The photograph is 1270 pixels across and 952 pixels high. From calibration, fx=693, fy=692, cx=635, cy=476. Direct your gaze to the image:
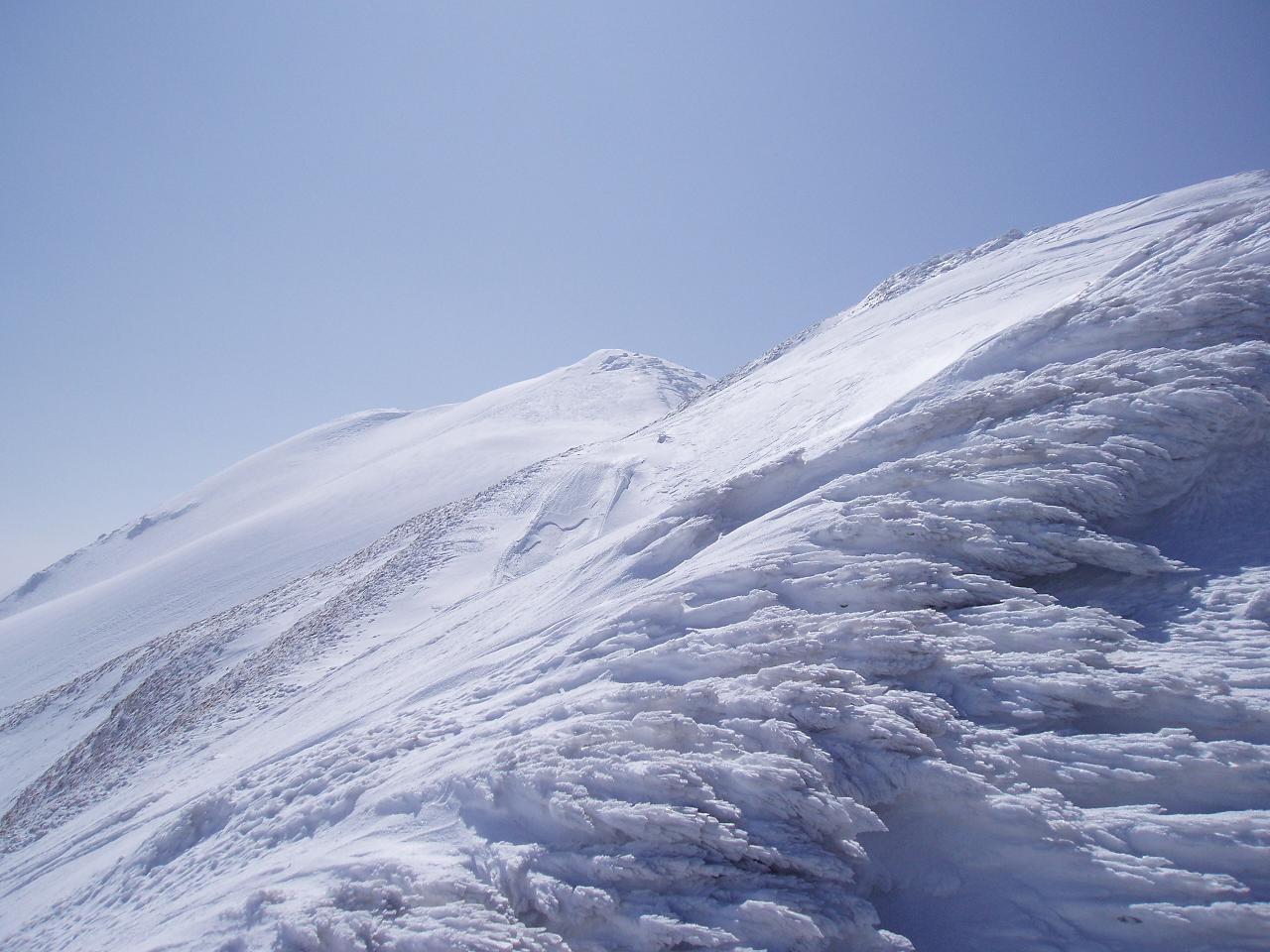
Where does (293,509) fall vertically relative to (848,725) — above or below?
above

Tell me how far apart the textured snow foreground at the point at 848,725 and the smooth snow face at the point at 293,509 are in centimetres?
2175

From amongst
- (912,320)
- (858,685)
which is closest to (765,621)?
(858,685)

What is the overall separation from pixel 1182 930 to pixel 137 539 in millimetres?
75455

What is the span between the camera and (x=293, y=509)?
45656mm

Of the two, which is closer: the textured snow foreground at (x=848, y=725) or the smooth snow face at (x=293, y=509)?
the textured snow foreground at (x=848, y=725)

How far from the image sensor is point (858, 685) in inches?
249

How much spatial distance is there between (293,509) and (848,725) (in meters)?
46.6

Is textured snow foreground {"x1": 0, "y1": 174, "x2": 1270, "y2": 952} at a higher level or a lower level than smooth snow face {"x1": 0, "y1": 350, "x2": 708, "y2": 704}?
lower

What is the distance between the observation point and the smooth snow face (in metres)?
35.5

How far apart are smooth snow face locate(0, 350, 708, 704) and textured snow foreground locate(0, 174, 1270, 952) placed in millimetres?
21748

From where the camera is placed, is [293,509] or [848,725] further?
[293,509]

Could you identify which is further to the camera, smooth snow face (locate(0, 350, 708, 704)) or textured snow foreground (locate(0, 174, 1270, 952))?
smooth snow face (locate(0, 350, 708, 704))

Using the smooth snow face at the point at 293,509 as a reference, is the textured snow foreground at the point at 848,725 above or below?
below

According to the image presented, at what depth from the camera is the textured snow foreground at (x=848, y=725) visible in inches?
198
